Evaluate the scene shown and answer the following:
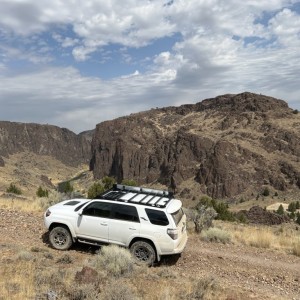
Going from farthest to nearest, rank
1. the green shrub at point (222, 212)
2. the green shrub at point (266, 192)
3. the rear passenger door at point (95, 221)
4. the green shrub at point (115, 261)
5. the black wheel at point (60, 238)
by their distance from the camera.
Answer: the green shrub at point (266, 192) < the green shrub at point (222, 212) < the black wheel at point (60, 238) < the rear passenger door at point (95, 221) < the green shrub at point (115, 261)

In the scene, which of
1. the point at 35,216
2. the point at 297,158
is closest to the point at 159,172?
the point at 297,158

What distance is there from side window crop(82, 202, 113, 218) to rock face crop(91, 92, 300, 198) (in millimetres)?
98683

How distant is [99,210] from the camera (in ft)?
36.6

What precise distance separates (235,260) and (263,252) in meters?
1.96

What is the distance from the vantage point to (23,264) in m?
9.01

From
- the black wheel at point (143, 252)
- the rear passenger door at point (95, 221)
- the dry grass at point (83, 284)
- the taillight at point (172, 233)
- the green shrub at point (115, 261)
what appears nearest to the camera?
the dry grass at point (83, 284)

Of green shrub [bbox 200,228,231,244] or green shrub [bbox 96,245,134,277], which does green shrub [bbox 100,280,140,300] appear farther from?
green shrub [bbox 200,228,231,244]

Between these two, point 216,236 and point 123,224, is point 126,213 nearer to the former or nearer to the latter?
point 123,224

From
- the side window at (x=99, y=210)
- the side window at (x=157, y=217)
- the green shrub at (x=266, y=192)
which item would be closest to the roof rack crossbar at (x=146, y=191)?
the side window at (x=99, y=210)

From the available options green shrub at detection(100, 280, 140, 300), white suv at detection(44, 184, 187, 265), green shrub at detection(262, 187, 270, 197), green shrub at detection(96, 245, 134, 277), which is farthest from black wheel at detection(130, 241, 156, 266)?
green shrub at detection(262, 187, 270, 197)

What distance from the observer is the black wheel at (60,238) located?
1122 cm

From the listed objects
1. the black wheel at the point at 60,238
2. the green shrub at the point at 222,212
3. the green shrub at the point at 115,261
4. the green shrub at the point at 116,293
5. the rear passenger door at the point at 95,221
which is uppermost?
the rear passenger door at the point at 95,221

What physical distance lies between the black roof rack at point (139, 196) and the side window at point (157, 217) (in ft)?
0.74

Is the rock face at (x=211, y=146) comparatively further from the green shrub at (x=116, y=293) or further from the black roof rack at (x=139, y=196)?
the green shrub at (x=116, y=293)
